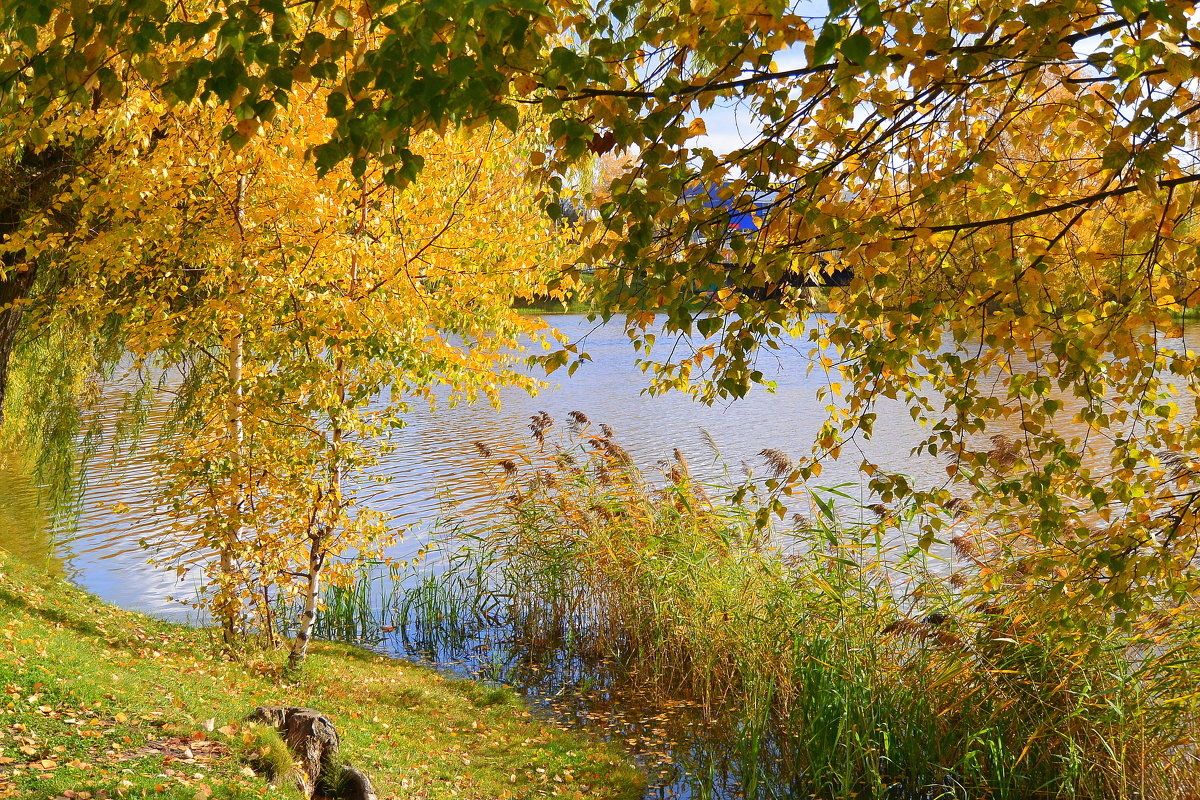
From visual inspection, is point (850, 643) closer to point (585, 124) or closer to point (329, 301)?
point (329, 301)

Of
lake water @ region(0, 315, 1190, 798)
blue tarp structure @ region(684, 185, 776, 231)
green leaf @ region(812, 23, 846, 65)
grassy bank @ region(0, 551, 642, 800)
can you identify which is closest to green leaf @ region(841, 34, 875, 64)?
green leaf @ region(812, 23, 846, 65)

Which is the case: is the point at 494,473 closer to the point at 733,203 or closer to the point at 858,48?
the point at 733,203

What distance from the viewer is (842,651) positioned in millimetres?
5203

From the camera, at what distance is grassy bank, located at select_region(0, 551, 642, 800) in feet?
13.4

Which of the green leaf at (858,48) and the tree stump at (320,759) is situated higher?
the green leaf at (858,48)

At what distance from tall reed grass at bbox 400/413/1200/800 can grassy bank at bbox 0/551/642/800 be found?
3.16 feet

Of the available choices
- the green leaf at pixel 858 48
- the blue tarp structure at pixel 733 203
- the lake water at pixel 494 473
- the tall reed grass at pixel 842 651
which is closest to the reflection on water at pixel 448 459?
the lake water at pixel 494 473

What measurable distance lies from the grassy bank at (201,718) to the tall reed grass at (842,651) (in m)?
0.96

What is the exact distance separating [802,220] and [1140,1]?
3.68 ft

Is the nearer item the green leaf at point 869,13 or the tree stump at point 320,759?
the green leaf at point 869,13


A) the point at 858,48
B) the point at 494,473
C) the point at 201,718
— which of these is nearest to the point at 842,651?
the point at 201,718

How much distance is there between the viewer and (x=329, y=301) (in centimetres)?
544

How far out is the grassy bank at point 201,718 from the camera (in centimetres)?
409

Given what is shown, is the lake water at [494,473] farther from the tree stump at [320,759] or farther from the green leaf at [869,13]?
the tree stump at [320,759]
